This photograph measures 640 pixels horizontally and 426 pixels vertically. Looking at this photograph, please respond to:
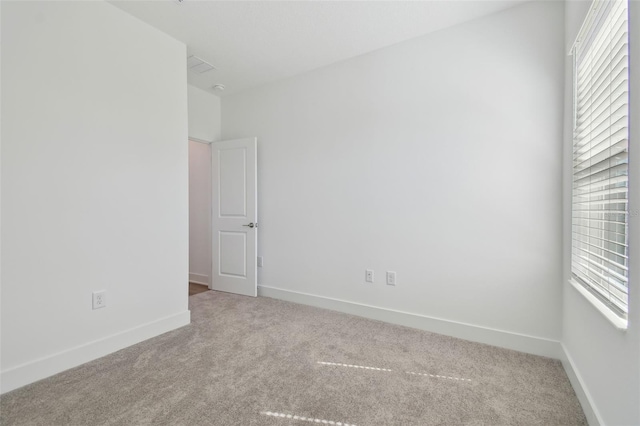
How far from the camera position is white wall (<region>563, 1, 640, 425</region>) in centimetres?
103

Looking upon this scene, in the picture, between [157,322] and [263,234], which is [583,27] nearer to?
[263,234]

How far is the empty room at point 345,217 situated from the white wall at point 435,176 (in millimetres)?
19

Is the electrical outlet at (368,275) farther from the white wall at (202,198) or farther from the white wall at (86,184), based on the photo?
the white wall at (202,198)

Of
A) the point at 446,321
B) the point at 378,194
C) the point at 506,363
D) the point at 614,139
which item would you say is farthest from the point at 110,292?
the point at 614,139

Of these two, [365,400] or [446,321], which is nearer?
[365,400]

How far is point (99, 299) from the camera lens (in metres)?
2.18

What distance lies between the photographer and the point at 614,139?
1274 mm

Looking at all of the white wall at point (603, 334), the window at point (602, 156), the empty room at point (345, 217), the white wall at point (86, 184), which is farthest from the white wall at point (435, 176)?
the white wall at point (86, 184)

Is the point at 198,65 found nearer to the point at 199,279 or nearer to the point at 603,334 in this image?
the point at 199,279

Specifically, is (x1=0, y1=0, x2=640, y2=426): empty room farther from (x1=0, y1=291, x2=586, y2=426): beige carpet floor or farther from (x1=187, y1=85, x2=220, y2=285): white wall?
(x1=187, y1=85, x2=220, y2=285): white wall

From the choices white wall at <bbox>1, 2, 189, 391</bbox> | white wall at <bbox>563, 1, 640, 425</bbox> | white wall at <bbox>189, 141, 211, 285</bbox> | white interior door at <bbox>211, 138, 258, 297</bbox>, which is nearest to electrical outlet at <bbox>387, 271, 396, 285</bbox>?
white wall at <bbox>563, 1, 640, 425</bbox>

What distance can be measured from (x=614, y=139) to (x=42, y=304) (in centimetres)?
332

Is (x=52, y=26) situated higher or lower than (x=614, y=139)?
higher

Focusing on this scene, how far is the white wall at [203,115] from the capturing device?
12.1 feet
